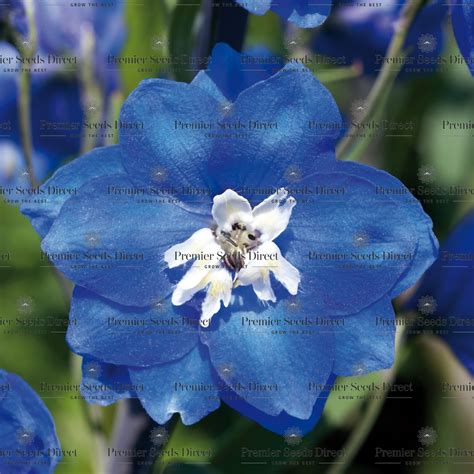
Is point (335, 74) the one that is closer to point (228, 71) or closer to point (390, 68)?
point (390, 68)

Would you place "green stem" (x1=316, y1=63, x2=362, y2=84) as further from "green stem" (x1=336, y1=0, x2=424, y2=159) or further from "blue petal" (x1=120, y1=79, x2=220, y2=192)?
"blue petal" (x1=120, y1=79, x2=220, y2=192)

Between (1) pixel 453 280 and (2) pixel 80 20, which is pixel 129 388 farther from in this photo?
(2) pixel 80 20

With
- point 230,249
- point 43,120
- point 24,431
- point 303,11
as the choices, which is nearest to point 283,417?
point 230,249

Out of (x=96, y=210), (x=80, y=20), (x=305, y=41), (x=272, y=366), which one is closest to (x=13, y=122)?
(x=80, y=20)

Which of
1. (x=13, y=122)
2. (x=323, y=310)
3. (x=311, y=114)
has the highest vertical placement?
(x=311, y=114)

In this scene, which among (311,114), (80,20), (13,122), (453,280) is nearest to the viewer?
(311,114)

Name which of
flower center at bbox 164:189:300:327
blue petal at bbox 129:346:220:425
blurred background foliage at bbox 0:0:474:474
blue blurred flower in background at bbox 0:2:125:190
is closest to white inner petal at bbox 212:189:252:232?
flower center at bbox 164:189:300:327
